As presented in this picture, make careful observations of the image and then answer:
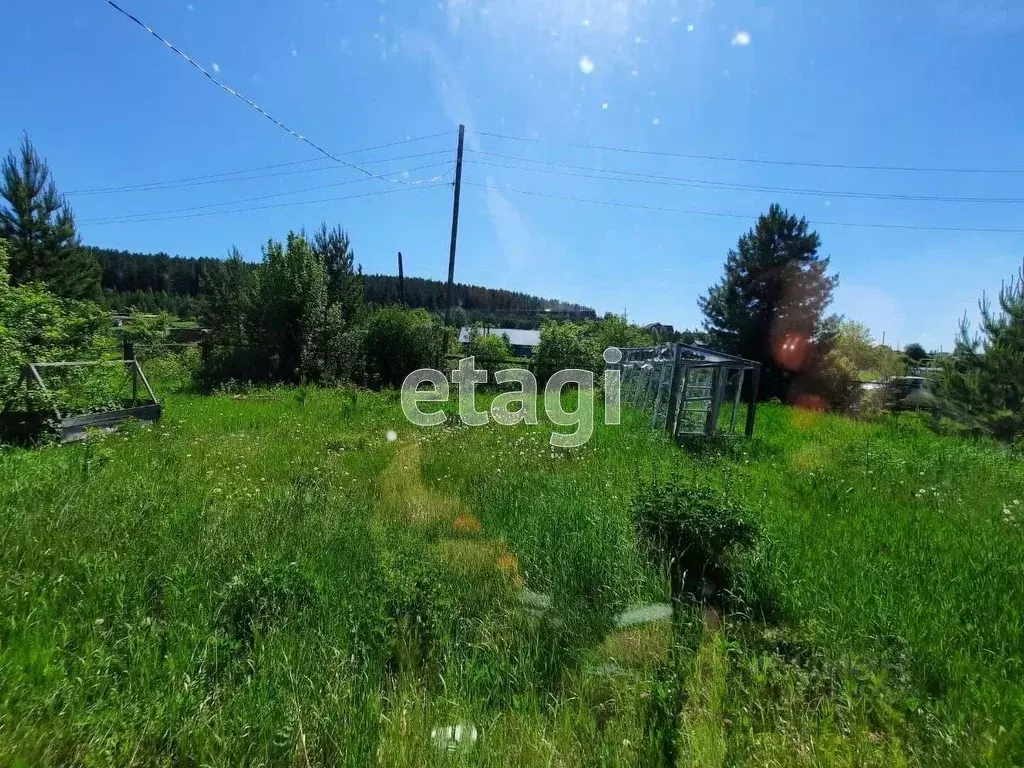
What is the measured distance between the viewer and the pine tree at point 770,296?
17.4 metres

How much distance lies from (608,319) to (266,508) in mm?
15878

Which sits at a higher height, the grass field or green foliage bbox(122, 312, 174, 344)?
green foliage bbox(122, 312, 174, 344)

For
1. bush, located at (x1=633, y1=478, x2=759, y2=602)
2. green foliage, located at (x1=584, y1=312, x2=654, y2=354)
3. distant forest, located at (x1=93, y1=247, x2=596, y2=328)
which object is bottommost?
bush, located at (x1=633, y1=478, x2=759, y2=602)

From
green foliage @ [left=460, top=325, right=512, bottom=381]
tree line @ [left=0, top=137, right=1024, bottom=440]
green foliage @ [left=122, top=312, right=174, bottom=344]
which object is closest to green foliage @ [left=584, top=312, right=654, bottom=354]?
tree line @ [left=0, top=137, right=1024, bottom=440]

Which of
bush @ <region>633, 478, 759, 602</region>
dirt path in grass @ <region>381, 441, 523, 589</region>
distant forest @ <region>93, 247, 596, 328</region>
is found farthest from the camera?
distant forest @ <region>93, 247, 596, 328</region>

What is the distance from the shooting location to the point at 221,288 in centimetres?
2173

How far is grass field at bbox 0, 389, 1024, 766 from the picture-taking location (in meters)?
1.81

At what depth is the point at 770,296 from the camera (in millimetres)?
18219

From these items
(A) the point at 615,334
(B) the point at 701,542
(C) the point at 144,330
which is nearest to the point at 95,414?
(B) the point at 701,542


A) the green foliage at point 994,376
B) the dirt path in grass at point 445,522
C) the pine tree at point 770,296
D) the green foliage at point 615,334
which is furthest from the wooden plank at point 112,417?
the pine tree at point 770,296

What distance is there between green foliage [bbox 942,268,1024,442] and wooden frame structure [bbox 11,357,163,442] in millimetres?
14277

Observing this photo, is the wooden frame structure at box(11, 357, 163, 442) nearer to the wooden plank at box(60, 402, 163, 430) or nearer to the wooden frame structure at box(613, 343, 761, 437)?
the wooden plank at box(60, 402, 163, 430)

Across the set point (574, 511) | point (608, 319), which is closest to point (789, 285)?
point (608, 319)

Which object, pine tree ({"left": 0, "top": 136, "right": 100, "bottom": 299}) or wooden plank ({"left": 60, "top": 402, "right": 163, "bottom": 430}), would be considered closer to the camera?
wooden plank ({"left": 60, "top": 402, "right": 163, "bottom": 430})
